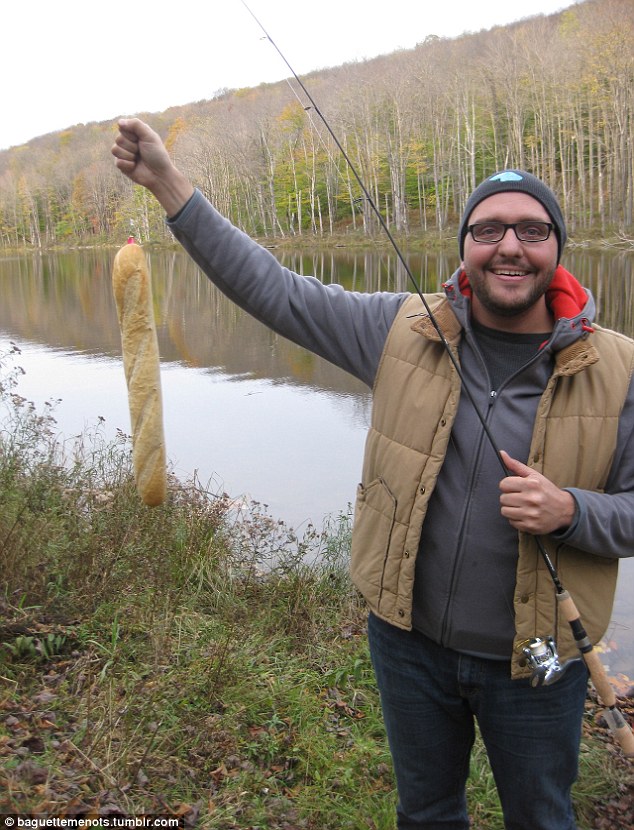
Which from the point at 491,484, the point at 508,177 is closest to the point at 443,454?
the point at 491,484

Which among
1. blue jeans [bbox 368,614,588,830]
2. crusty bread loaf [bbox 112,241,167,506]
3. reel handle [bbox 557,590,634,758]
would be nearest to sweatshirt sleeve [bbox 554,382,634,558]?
reel handle [bbox 557,590,634,758]

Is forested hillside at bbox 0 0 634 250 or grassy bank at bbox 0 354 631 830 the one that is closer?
grassy bank at bbox 0 354 631 830

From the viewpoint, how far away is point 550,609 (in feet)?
7.10

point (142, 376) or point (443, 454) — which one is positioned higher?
point (142, 376)

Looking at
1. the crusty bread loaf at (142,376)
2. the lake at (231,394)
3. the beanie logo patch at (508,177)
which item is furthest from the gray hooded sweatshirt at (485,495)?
the lake at (231,394)

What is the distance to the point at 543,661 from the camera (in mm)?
2104

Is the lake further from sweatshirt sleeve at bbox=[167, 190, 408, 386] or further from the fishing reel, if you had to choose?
sweatshirt sleeve at bbox=[167, 190, 408, 386]

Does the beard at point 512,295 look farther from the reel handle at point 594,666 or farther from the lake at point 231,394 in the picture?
the lake at point 231,394

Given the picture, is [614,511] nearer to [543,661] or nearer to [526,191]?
[543,661]

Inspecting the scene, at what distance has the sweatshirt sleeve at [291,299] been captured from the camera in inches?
94.5

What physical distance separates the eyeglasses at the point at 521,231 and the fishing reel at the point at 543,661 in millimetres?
1158

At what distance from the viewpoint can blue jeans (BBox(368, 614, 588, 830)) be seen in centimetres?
221

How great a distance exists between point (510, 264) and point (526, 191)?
0.79ft

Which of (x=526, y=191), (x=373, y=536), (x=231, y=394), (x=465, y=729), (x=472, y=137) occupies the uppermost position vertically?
(x=472, y=137)
